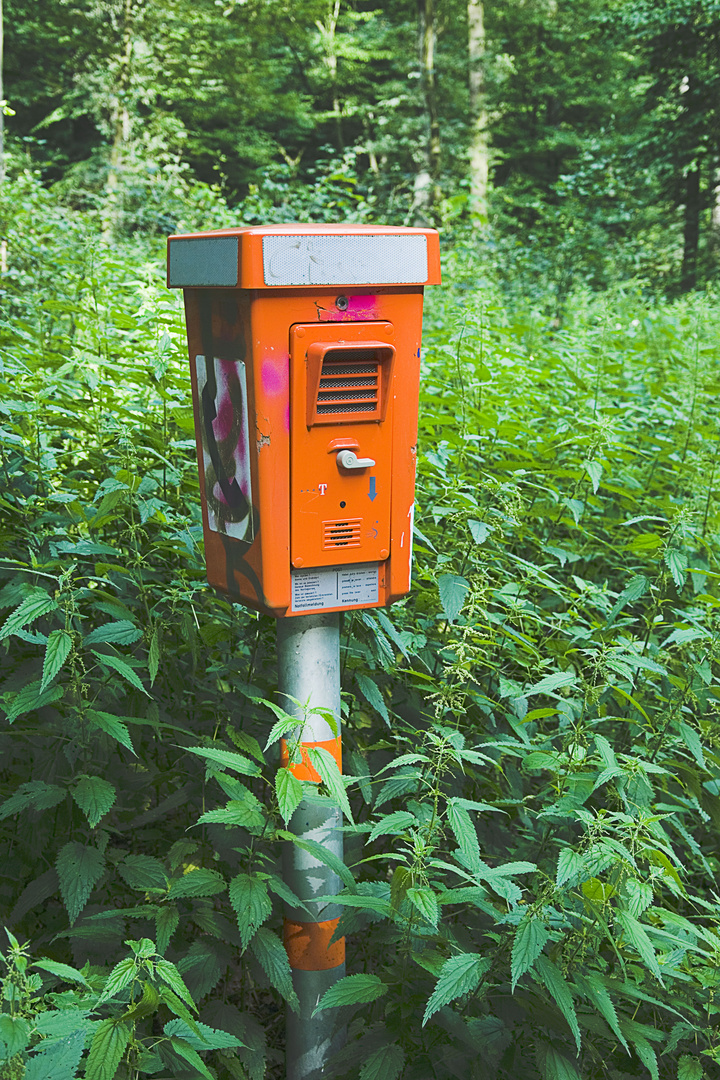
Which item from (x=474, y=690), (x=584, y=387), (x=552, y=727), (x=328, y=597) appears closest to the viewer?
(x=328, y=597)

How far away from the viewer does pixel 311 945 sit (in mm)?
2258

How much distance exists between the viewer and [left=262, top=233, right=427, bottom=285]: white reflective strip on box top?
196cm

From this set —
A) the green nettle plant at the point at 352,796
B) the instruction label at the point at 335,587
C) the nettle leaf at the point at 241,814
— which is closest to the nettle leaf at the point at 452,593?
the green nettle plant at the point at 352,796

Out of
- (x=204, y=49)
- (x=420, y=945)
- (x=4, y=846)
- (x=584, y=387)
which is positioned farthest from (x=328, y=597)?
(x=204, y=49)

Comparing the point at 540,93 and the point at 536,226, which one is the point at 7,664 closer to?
the point at 536,226

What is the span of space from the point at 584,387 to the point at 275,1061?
2.92 meters

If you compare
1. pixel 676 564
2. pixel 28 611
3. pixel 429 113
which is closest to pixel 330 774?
pixel 28 611

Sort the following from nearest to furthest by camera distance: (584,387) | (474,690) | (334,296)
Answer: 1. (334,296)
2. (474,690)
3. (584,387)

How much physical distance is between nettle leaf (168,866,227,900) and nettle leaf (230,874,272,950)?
0.18ft

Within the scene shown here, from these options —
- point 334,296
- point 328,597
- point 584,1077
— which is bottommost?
point 584,1077

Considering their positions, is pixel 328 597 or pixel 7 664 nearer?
pixel 328 597

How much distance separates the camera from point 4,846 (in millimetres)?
2428

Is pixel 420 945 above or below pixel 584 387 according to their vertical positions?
below

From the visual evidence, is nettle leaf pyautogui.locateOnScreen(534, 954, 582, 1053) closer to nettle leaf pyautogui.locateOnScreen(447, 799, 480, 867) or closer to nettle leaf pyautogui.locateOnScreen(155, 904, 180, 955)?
nettle leaf pyautogui.locateOnScreen(447, 799, 480, 867)
